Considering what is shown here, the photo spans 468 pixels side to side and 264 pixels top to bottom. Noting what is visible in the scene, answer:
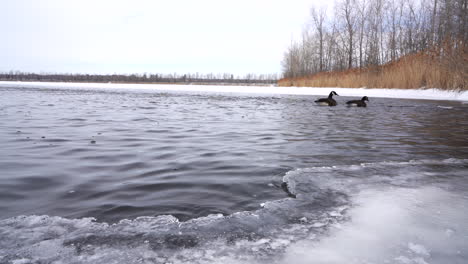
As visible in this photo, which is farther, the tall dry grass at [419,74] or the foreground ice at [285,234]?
the tall dry grass at [419,74]

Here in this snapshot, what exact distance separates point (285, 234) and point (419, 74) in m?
18.9

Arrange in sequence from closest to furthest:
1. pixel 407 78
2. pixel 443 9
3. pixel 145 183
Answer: pixel 145 183, pixel 407 78, pixel 443 9

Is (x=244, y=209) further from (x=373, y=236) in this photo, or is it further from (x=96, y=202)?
(x=96, y=202)

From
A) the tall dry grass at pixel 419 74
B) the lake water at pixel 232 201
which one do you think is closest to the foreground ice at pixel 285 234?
the lake water at pixel 232 201

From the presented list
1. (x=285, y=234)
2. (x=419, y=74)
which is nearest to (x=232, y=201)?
(x=285, y=234)

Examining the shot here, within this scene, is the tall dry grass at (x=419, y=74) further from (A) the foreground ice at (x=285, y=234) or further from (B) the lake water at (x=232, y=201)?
(A) the foreground ice at (x=285, y=234)

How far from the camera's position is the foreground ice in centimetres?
153

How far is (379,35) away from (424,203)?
3371cm

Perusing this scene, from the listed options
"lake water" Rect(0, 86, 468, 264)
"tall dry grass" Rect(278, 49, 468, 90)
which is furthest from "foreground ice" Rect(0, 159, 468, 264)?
"tall dry grass" Rect(278, 49, 468, 90)

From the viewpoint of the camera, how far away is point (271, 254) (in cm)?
156

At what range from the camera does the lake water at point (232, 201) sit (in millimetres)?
1592

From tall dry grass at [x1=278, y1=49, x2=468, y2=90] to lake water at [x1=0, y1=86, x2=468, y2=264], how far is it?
40.4 ft

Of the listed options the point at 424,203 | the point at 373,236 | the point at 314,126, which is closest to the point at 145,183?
the point at 373,236

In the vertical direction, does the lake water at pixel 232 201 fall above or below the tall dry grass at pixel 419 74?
below
